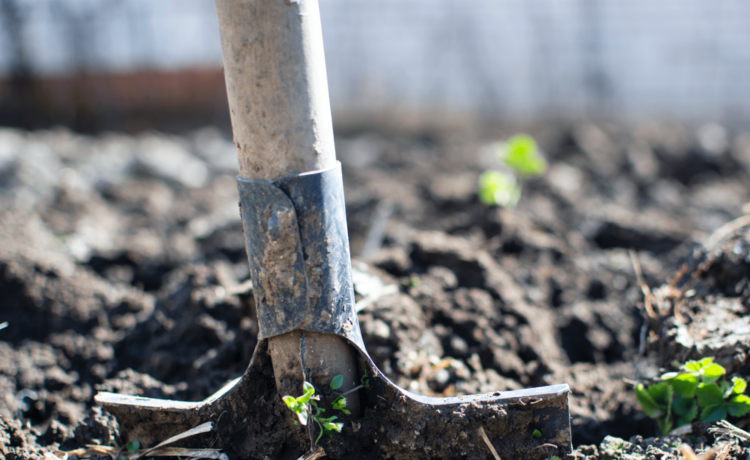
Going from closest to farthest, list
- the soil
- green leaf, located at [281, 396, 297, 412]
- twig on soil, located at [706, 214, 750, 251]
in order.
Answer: green leaf, located at [281, 396, 297, 412]
the soil
twig on soil, located at [706, 214, 750, 251]

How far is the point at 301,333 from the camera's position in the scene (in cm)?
127

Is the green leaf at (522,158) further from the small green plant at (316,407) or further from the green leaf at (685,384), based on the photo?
the small green plant at (316,407)

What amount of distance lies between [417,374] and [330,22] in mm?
7912

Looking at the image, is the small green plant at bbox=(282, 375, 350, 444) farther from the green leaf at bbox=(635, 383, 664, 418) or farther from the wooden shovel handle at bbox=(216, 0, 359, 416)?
the green leaf at bbox=(635, 383, 664, 418)

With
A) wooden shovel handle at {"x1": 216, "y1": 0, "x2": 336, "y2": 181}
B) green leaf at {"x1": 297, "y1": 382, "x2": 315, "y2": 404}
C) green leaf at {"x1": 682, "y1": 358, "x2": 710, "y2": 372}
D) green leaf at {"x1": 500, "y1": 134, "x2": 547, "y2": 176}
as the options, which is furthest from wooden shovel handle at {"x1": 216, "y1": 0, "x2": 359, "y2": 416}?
green leaf at {"x1": 500, "y1": 134, "x2": 547, "y2": 176}

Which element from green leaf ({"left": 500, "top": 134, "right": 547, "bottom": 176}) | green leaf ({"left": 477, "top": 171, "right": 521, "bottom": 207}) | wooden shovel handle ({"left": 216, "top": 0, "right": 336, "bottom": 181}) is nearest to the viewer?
wooden shovel handle ({"left": 216, "top": 0, "right": 336, "bottom": 181})

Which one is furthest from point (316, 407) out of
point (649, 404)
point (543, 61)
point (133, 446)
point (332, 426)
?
point (543, 61)

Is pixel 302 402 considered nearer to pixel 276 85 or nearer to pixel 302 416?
Answer: pixel 302 416

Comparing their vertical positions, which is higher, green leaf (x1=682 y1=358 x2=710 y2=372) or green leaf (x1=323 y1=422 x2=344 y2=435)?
green leaf (x1=323 y1=422 x2=344 y2=435)

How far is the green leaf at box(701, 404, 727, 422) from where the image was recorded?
1.41m

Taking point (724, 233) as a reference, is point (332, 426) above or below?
below

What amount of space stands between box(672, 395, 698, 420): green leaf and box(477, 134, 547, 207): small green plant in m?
1.79

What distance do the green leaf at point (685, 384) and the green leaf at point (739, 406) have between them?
0.10 m

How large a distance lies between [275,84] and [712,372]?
136cm
